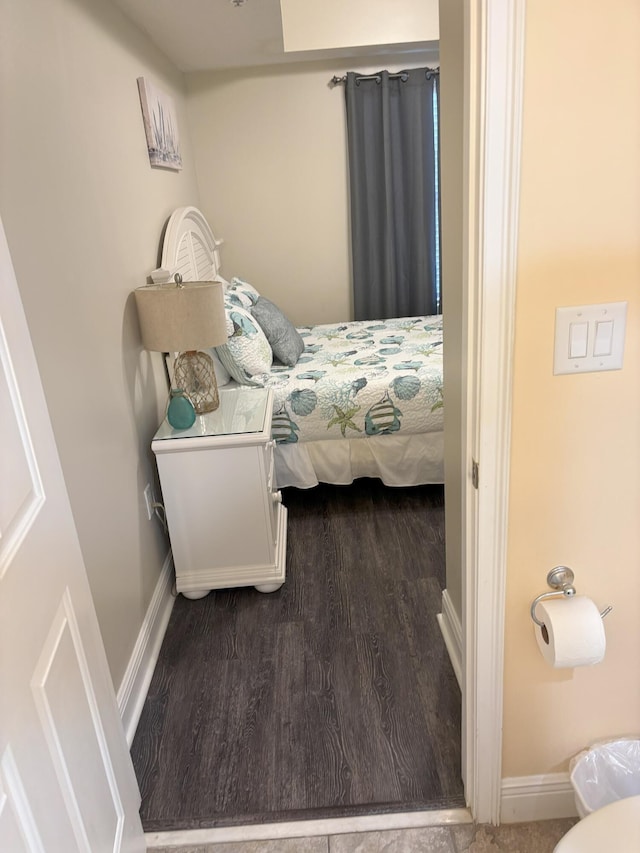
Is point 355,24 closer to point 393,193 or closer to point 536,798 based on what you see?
point 393,193

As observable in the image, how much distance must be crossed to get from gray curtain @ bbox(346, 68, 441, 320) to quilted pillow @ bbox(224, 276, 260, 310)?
1.17 metres

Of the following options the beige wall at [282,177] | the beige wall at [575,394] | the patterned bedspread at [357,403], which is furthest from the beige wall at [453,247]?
the beige wall at [282,177]

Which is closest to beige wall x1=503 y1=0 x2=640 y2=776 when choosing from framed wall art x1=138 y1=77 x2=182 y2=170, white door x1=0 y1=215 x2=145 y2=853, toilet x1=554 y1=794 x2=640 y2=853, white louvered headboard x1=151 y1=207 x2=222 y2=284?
toilet x1=554 y1=794 x2=640 y2=853

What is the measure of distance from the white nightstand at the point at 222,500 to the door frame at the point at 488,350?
105 centimetres

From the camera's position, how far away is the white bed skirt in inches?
115

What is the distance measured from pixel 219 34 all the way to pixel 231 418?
6.96ft

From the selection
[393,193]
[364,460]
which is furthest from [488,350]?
[393,193]

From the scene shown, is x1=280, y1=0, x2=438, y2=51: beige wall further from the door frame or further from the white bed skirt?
the door frame

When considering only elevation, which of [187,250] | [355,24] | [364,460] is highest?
[355,24]

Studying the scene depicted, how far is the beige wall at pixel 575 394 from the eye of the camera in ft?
3.29

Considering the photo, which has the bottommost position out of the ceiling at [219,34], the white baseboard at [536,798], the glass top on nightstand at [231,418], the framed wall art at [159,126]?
the white baseboard at [536,798]

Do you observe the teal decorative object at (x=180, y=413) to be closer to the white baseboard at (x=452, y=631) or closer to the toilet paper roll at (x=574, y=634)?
the white baseboard at (x=452, y=631)

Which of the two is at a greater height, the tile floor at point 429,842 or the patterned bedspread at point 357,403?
the patterned bedspread at point 357,403

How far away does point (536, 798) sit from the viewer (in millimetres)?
1477
